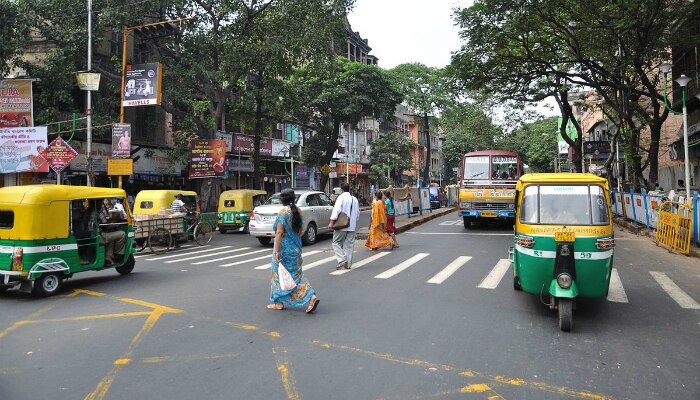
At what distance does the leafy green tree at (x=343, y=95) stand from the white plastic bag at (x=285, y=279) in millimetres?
27095

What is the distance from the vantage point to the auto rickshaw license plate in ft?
19.1

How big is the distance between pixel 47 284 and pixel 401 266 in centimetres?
681

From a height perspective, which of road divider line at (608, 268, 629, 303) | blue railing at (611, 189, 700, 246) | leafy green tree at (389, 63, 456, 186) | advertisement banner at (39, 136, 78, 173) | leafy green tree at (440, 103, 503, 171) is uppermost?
leafy green tree at (389, 63, 456, 186)

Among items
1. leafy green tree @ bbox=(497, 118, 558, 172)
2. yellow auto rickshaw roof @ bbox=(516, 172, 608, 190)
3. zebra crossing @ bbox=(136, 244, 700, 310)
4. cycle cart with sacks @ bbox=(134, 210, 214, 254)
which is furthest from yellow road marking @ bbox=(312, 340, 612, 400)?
leafy green tree @ bbox=(497, 118, 558, 172)

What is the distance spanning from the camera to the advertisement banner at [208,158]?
860 inches

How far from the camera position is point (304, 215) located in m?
15.5

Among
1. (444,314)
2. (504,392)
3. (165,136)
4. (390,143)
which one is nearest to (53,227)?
(444,314)

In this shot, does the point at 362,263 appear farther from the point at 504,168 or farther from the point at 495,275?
the point at 504,168

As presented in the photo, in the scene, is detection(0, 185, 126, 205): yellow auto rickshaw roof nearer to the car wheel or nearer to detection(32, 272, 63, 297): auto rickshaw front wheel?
detection(32, 272, 63, 297): auto rickshaw front wheel

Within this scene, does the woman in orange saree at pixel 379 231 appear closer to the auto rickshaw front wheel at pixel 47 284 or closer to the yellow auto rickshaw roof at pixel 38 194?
the yellow auto rickshaw roof at pixel 38 194

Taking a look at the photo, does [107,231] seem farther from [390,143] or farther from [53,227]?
[390,143]

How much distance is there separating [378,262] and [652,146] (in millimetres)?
15129

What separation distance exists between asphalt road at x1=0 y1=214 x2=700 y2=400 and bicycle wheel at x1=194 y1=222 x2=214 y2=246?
727 centimetres

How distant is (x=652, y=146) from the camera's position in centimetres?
1995
